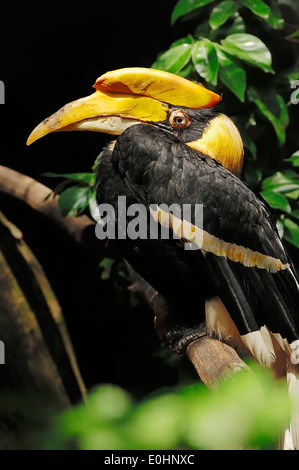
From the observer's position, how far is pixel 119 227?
→ 101cm

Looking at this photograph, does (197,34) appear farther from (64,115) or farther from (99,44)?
(64,115)

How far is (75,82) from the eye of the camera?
151 centimetres

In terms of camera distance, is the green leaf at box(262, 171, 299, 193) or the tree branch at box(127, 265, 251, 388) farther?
the green leaf at box(262, 171, 299, 193)

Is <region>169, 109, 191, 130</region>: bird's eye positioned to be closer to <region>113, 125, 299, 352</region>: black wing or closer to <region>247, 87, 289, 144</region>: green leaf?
<region>113, 125, 299, 352</region>: black wing

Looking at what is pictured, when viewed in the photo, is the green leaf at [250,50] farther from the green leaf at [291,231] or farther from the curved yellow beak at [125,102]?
the green leaf at [291,231]

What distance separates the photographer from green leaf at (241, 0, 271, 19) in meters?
1.25

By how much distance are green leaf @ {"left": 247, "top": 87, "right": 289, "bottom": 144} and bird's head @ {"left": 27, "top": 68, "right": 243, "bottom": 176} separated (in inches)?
10.0

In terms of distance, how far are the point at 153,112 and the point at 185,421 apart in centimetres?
74

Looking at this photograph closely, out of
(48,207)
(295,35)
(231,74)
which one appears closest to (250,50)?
(231,74)

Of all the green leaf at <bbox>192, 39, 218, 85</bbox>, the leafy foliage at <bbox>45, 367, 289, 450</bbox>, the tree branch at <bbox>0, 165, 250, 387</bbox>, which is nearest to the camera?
the leafy foliage at <bbox>45, 367, 289, 450</bbox>

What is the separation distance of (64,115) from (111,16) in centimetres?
64

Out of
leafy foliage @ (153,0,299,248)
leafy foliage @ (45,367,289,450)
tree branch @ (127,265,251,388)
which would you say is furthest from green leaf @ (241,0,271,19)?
leafy foliage @ (45,367,289,450)

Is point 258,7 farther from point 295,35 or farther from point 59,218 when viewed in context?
point 59,218

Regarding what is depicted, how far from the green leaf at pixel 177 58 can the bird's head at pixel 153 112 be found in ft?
0.65
